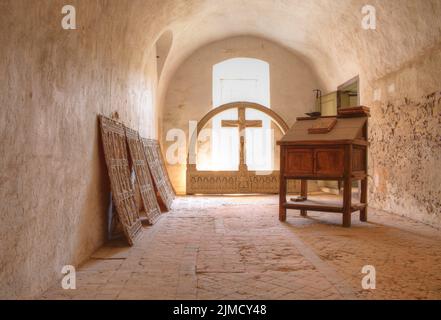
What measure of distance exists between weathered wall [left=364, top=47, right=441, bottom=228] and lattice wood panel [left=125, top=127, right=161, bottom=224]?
4.53 meters

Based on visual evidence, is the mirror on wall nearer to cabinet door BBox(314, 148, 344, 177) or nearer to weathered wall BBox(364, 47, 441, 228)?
weathered wall BBox(364, 47, 441, 228)

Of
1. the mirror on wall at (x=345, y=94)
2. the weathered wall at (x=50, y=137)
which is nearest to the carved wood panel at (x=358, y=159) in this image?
the weathered wall at (x=50, y=137)

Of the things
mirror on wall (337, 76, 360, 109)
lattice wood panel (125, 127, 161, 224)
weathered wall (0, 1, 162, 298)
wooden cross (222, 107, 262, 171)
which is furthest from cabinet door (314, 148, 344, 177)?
wooden cross (222, 107, 262, 171)

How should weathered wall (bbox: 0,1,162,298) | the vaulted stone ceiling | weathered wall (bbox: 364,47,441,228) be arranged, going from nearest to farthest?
weathered wall (bbox: 0,1,162,298) → weathered wall (bbox: 364,47,441,228) → the vaulted stone ceiling

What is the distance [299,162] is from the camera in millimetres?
6367

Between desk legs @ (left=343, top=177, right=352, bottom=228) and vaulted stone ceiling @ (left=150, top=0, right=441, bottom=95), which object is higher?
vaulted stone ceiling @ (left=150, top=0, right=441, bottom=95)

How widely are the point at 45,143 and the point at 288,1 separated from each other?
24.1 ft

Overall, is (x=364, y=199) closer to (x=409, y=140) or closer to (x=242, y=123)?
(x=409, y=140)

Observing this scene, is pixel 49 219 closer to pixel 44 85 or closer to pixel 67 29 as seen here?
pixel 44 85

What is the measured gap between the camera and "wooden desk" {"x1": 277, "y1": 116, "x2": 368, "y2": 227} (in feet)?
19.8

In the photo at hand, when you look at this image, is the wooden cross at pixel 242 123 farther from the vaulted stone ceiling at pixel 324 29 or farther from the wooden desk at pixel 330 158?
the wooden desk at pixel 330 158

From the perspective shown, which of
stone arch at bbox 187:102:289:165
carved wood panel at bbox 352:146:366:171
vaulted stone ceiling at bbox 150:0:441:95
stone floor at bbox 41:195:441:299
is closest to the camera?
stone floor at bbox 41:195:441:299

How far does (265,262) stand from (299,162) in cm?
266

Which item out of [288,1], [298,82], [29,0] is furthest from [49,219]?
[298,82]
